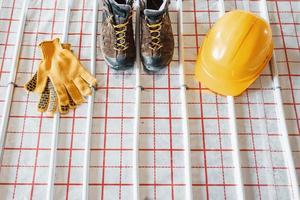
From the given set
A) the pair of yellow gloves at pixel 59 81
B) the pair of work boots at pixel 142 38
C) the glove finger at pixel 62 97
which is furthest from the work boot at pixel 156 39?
the glove finger at pixel 62 97

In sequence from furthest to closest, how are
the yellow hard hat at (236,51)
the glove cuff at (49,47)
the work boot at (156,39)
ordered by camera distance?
the glove cuff at (49,47), the work boot at (156,39), the yellow hard hat at (236,51)

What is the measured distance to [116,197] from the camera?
4.75 ft

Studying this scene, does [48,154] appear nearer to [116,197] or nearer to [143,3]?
[116,197]

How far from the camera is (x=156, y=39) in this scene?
1.59 meters

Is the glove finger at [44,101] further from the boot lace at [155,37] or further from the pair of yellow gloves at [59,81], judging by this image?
the boot lace at [155,37]

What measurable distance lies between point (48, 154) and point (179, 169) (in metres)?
0.51

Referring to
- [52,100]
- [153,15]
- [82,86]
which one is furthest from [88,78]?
[153,15]

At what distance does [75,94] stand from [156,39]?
40cm

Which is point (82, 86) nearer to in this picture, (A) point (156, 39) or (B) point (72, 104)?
(B) point (72, 104)

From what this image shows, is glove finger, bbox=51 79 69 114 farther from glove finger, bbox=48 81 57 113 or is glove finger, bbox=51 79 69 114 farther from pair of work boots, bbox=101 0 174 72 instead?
pair of work boots, bbox=101 0 174 72

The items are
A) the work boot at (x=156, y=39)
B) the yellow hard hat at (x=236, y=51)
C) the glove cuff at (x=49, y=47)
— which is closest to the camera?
the yellow hard hat at (x=236, y=51)

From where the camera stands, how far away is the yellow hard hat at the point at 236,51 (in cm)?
146

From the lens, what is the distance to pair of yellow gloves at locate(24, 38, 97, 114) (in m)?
1.59

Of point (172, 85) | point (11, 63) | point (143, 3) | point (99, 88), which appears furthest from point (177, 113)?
point (11, 63)
